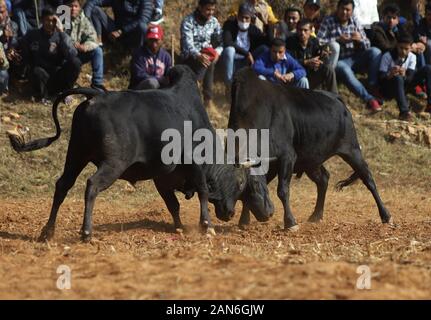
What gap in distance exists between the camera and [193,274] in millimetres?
6750

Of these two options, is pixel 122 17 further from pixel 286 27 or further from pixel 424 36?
pixel 424 36

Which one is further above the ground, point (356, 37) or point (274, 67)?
point (356, 37)

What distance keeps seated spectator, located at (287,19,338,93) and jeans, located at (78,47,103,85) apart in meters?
2.98

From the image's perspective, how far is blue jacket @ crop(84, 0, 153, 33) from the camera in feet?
49.4

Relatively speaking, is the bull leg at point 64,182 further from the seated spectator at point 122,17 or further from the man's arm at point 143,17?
the man's arm at point 143,17

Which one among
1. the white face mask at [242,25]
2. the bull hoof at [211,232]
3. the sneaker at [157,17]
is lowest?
the bull hoof at [211,232]

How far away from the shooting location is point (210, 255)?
25.3 ft

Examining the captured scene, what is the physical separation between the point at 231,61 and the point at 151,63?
5.49 ft

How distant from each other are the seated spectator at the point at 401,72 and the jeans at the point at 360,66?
0.50 ft

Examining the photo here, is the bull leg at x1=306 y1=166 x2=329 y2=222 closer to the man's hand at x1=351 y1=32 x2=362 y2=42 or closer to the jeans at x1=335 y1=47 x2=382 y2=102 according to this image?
the jeans at x1=335 y1=47 x2=382 y2=102

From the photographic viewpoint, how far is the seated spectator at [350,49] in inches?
615

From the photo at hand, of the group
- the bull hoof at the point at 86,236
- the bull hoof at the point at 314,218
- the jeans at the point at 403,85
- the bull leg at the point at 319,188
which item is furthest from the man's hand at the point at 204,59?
the bull hoof at the point at 86,236

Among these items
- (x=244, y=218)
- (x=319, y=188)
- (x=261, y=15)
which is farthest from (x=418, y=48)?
(x=244, y=218)
